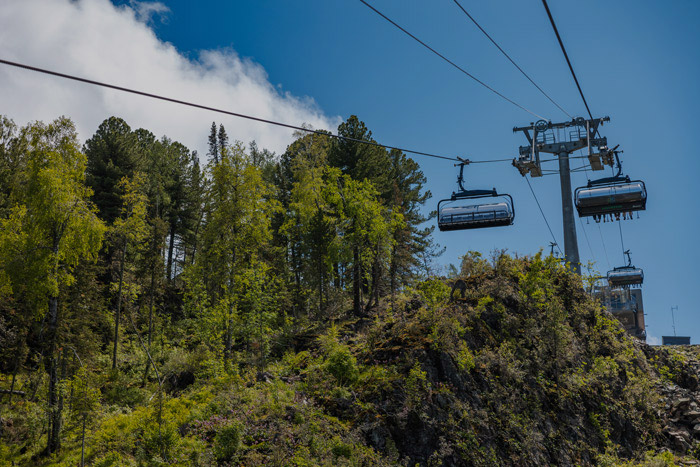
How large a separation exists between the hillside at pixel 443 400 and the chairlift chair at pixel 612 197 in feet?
8.98

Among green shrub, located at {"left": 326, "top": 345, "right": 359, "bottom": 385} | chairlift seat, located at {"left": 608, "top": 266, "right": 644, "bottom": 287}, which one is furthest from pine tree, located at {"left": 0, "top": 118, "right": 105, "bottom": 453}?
chairlift seat, located at {"left": 608, "top": 266, "right": 644, "bottom": 287}

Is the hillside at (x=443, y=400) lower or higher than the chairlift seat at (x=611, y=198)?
lower

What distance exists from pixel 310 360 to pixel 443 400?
16.8 feet

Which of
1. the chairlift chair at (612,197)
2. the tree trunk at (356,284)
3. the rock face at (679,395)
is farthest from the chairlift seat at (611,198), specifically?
the tree trunk at (356,284)

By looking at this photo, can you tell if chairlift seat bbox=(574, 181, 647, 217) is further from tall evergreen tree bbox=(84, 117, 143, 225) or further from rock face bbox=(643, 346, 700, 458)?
tall evergreen tree bbox=(84, 117, 143, 225)

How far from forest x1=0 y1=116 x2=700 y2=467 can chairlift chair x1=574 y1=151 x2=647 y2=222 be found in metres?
3.19

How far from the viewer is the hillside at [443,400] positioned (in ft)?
41.0

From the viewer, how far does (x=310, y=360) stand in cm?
1697

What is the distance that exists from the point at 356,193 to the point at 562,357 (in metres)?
15.5

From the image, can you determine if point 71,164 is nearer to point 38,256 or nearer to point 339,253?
point 38,256

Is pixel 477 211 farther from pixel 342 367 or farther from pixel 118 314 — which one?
pixel 118 314

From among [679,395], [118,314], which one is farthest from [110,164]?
[679,395]

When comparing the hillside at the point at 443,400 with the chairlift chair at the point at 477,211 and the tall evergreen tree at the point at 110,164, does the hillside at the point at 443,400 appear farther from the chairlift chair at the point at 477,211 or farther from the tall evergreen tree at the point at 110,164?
the tall evergreen tree at the point at 110,164

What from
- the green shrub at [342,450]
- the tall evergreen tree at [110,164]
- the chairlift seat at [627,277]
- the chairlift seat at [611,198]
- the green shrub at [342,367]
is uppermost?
the tall evergreen tree at [110,164]
